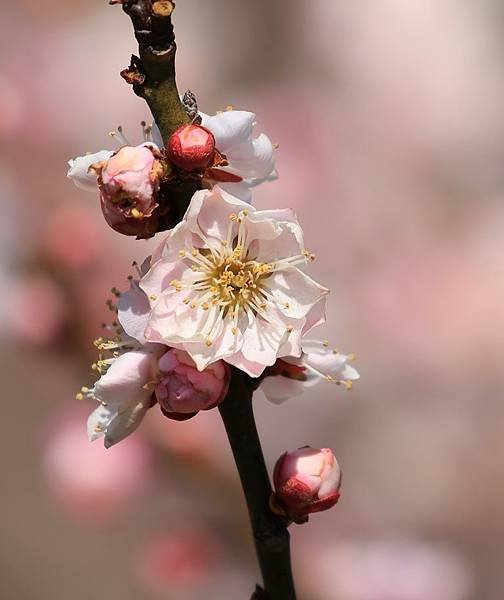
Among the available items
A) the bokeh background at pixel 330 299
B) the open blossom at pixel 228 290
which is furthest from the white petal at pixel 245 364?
the bokeh background at pixel 330 299

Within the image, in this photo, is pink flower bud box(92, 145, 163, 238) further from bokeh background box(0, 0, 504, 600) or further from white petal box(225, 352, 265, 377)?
bokeh background box(0, 0, 504, 600)

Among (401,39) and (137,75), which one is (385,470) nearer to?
(401,39)

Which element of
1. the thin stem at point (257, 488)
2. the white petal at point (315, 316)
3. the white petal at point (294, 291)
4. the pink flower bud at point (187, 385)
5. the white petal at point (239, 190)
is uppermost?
the white petal at point (239, 190)

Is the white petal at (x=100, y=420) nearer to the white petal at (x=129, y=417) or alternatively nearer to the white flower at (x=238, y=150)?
the white petal at (x=129, y=417)

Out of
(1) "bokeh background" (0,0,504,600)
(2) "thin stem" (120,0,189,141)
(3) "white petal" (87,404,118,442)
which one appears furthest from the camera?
(1) "bokeh background" (0,0,504,600)

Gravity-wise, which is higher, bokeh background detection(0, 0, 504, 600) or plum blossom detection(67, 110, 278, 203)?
bokeh background detection(0, 0, 504, 600)

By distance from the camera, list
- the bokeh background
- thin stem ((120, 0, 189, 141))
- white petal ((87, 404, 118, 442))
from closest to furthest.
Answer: thin stem ((120, 0, 189, 141)), white petal ((87, 404, 118, 442)), the bokeh background

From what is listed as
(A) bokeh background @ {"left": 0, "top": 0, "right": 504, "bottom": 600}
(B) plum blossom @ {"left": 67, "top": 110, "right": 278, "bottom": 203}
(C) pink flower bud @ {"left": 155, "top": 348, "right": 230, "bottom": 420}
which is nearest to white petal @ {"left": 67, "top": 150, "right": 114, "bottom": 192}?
(B) plum blossom @ {"left": 67, "top": 110, "right": 278, "bottom": 203}
